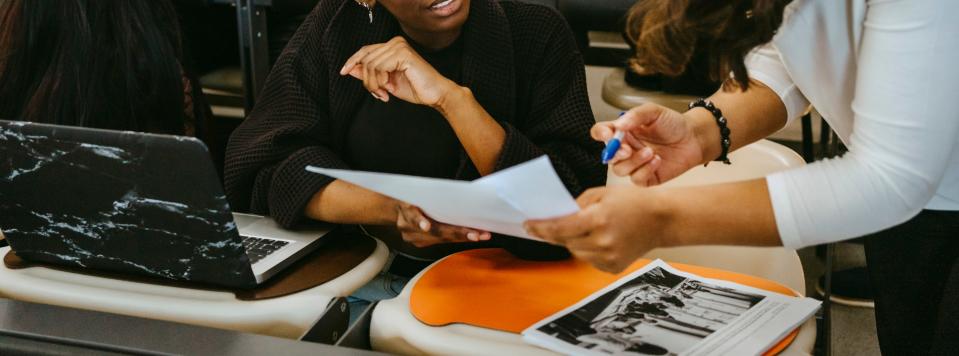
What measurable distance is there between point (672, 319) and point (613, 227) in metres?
0.24

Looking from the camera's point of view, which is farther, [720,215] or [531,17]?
[531,17]

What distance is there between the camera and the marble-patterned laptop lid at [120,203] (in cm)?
92

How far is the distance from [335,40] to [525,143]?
15.4 inches

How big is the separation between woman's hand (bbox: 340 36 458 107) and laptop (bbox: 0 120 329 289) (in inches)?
12.0

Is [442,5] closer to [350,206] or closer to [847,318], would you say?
[350,206]

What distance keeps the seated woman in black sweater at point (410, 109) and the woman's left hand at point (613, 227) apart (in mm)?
497

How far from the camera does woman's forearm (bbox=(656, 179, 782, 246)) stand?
0.78 m

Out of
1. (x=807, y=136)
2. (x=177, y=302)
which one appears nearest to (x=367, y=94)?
(x=177, y=302)

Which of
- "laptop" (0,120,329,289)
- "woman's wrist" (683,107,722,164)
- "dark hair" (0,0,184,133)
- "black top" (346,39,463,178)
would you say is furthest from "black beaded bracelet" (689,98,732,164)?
"dark hair" (0,0,184,133)

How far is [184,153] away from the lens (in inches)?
35.3

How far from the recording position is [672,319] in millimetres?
969

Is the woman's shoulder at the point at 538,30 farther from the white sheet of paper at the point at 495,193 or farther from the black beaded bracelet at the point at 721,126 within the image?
the white sheet of paper at the point at 495,193

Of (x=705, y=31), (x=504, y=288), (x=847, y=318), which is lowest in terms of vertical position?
(x=847, y=318)

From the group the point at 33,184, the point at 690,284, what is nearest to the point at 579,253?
the point at 690,284
